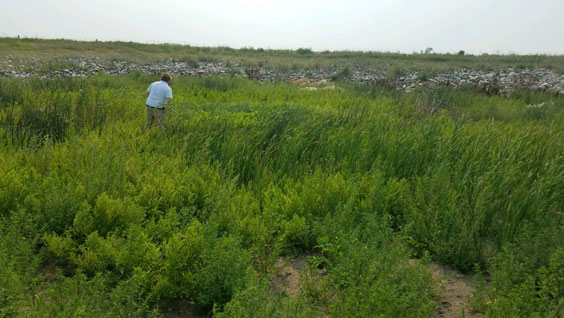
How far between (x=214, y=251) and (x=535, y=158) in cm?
527

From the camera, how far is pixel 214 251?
3289 millimetres

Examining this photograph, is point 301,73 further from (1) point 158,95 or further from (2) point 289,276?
(2) point 289,276

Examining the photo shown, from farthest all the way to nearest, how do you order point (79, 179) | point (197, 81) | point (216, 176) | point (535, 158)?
point (197, 81) < point (535, 158) < point (216, 176) < point (79, 179)

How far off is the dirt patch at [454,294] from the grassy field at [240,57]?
2122cm

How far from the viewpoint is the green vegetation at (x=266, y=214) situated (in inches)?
121

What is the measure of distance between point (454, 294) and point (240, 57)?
101 feet

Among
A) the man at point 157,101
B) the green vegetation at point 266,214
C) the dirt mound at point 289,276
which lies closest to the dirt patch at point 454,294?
the green vegetation at point 266,214

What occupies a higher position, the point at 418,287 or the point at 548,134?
the point at 548,134

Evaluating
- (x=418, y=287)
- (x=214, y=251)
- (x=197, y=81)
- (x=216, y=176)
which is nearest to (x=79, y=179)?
(x=216, y=176)

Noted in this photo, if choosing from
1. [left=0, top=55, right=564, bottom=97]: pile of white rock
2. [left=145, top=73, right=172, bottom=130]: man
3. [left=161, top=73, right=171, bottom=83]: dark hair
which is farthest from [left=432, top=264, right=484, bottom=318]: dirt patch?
[left=0, top=55, right=564, bottom=97]: pile of white rock

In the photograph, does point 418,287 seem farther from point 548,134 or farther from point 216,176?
point 548,134

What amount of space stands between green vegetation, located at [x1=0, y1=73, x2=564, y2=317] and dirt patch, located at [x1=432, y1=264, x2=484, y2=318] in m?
0.12

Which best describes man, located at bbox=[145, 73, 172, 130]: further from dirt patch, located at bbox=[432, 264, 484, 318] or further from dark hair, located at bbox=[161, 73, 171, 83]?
dirt patch, located at bbox=[432, 264, 484, 318]

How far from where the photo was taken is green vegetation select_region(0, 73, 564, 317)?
3.07 metres
